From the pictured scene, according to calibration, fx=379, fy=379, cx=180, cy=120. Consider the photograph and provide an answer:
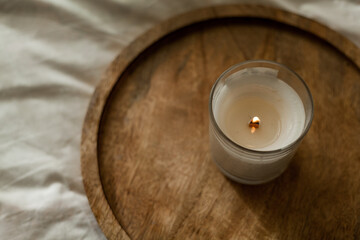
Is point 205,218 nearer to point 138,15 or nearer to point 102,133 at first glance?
point 102,133

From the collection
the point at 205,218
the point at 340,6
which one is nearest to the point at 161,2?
the point at 340,6

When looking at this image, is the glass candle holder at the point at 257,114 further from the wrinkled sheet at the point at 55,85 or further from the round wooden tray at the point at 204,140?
the wrinkled sheet at the point at 55,85

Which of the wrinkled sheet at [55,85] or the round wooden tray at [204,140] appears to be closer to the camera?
the round wooden tray at [204,140]

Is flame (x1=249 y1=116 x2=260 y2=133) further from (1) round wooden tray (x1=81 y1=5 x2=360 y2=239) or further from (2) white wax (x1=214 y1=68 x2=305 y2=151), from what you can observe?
(1) round wooden tray (x1=81 y1=5 x2=360 y2=239)

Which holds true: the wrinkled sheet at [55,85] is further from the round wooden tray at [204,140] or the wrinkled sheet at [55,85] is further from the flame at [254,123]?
the flame at [254,123]

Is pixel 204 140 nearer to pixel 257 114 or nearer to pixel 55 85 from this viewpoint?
pixel 257 114

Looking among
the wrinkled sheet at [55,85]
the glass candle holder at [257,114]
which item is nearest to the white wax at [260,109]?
the glass candle holder at [257,114]

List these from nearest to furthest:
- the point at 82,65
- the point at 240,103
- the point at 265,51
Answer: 1. the point at 240,103
2. the point at 265,51
3. the point at 82,65
